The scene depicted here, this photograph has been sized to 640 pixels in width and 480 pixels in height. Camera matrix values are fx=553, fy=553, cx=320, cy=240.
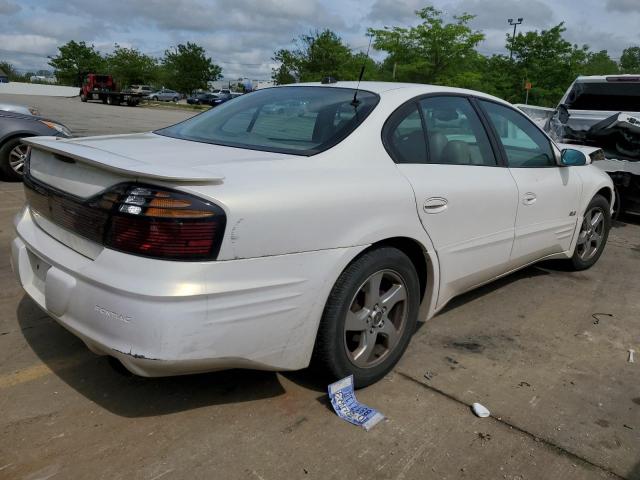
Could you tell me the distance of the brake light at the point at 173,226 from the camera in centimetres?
206

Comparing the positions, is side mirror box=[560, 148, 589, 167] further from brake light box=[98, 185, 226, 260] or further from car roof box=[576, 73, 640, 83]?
car roof box=[576, 73, 640, 83]

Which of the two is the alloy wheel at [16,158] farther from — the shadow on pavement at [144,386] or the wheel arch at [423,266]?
the wheel arch at [423,266]

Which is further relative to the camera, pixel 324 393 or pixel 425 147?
pixel 425 147

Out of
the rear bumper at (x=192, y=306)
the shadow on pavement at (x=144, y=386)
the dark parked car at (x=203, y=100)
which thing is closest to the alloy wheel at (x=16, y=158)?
the shadow on pavement at (x=144, y=386)

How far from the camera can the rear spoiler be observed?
81.4 inches

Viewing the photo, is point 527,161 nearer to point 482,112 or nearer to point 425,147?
point 482,112

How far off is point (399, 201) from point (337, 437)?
114 cm

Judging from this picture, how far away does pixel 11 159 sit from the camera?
7531mm

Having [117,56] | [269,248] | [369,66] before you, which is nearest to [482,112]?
[269,248]

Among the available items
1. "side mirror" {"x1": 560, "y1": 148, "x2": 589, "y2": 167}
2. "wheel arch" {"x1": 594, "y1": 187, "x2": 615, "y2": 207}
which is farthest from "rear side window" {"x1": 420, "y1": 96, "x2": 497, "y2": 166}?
"wheel arch" {"x1": 594, "y1": 187, "x2": 615, "y2": 207}

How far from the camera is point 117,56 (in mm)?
70562

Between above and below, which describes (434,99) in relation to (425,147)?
above

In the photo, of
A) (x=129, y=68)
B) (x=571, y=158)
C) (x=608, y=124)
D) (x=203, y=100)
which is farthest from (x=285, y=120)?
(x=129, y=68)

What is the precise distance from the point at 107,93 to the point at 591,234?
137 feet
